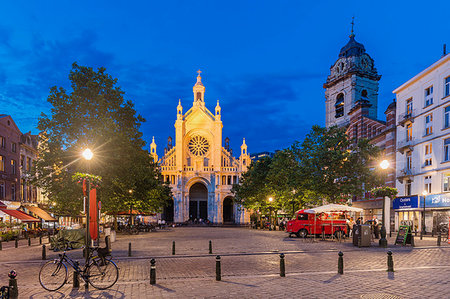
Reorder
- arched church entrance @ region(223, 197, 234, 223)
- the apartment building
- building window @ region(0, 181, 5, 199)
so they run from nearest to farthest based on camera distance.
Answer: the apartment building, building window @ region(0, 181, 5, 199), arched church entrance @ region(223, 197, 234, 223)

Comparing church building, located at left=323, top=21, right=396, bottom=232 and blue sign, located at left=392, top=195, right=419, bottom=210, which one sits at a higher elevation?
church building, located at left=323, top=21, right=396, bottom=232

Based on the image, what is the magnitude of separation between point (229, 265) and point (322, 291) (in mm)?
5098

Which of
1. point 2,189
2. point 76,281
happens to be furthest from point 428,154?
point 2,189

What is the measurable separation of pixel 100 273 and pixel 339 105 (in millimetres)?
58634

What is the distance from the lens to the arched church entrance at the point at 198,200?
243 feet

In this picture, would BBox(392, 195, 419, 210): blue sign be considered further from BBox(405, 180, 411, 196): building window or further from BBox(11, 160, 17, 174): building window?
BBox(11, 160, 17, 174): building window

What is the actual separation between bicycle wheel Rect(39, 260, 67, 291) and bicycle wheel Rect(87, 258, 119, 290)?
2.22 ft

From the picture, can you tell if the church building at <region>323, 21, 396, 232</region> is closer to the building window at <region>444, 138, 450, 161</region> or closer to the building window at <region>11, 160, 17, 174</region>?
the building window at <region>444, 138, 450, 161</region>

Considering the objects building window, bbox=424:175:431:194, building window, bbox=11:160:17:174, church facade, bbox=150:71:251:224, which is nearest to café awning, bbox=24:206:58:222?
building window, bbox=11:160:17:174

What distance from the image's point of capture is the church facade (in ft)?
231

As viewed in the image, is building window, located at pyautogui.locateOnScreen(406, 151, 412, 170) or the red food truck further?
building window, located at pyautogui.locateOnScreen(406, 151, 412, 170)

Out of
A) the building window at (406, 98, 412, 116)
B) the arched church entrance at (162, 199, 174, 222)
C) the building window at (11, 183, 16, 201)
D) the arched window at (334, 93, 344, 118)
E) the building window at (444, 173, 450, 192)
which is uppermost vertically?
the arched window at (334, 93, 344, 118)

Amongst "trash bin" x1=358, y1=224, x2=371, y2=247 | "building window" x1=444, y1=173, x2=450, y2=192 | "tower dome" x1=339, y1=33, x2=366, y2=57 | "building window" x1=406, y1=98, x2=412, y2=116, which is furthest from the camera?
"tower dome" x1=339, y1=33, x2=366, y2=57

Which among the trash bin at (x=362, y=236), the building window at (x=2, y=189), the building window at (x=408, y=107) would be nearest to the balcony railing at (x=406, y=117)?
the building window at (x=408, y=107)
